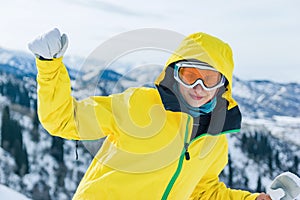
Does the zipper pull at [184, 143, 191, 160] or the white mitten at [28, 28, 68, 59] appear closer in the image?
the white mitten at [28, 28, 68, 59]

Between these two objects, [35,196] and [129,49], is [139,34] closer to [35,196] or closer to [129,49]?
[129,49]

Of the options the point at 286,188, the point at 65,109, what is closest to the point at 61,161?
the point at 286,188

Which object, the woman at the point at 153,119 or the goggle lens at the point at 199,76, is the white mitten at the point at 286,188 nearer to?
the woman at the point at 153,119

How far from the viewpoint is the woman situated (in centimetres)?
216

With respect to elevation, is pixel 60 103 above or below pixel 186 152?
above

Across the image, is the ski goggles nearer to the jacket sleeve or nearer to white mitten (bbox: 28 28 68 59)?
the jacket sleeve

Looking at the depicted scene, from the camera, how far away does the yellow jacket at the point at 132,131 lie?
2174mm

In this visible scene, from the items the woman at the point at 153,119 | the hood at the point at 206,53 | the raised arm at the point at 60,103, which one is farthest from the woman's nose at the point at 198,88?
the raised arm at the point at 60,103

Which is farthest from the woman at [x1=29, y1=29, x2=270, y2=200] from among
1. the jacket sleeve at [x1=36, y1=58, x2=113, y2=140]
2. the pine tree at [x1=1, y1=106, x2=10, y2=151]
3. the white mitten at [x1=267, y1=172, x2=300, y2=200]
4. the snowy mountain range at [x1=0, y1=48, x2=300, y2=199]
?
the pine tree at [x1=1, y1=106, x2=10, y2=151]

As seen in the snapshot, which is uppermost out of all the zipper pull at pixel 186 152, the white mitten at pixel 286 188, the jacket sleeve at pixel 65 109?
the jacket sleeve at pixel 65 109

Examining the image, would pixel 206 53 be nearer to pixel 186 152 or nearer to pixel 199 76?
pixel 199 76

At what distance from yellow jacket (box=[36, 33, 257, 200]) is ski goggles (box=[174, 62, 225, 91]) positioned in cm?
5

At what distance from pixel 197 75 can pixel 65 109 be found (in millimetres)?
815

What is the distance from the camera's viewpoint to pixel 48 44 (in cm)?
203
